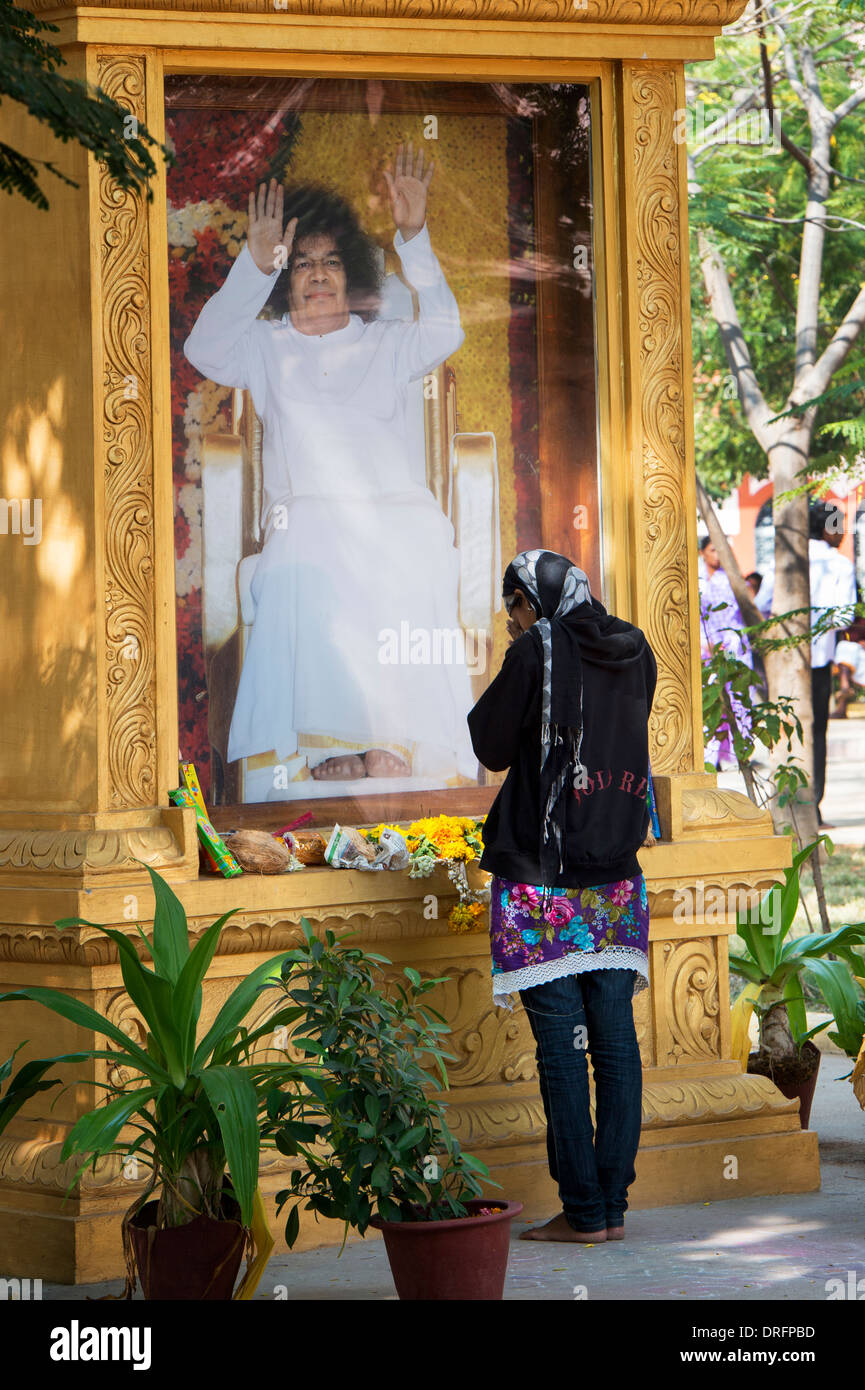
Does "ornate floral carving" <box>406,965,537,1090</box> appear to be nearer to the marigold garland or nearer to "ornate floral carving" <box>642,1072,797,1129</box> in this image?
the marigold garland

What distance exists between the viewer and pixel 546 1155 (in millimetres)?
5617

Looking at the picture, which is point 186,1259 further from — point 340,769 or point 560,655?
point 340,769

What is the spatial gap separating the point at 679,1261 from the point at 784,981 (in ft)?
5.88

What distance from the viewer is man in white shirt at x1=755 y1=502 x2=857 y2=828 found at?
1338 cm

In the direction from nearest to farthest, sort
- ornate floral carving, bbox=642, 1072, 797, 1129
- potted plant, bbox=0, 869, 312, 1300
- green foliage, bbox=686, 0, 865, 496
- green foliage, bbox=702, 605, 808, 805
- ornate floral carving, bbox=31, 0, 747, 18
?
potted plant, bbox=0, 869, 312, 1300 → ornate floral carving, bbox=31, 0, 747, 18 → ornate floral carving, bbox=642, 1072, 797, 1129 → green foliage, bbox=702, 605, 808, 805 → green foliage, bbox=686, 0, 865, 496

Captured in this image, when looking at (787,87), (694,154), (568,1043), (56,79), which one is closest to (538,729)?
(568,1043)

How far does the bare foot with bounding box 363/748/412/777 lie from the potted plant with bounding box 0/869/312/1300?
4.82 ft

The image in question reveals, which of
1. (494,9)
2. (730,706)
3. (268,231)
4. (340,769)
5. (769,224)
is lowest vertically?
(340,769)

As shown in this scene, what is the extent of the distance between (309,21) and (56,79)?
2399mm

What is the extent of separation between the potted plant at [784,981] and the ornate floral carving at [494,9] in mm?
3005

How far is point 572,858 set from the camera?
195 inches

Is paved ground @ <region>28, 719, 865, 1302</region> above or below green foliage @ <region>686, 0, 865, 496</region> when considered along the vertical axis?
below

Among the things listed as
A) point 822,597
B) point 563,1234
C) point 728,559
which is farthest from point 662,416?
point 822,597

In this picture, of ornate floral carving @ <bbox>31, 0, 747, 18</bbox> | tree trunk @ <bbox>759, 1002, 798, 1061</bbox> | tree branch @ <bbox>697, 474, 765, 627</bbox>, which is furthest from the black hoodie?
tree branch @ <bbox>697, 474, 765, 627</bbox>
